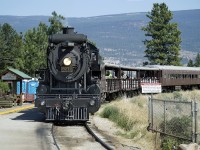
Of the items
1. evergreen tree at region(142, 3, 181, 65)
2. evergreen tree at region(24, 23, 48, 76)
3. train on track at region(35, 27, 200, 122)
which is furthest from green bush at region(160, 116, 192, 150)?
evergreen tree at region(142, 3, 181, 65)

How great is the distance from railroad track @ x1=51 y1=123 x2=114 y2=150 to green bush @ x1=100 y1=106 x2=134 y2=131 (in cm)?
167

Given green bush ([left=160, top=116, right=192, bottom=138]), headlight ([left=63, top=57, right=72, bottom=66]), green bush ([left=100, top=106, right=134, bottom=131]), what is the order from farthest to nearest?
headlight ([left=63, top=57, right=72, bottom=66]), green bush ([left=100, top=106, right=134, bottom=131]), green bush ([left=160, top=116, right=192, bottom=138])

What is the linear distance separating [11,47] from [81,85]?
35.8 meters

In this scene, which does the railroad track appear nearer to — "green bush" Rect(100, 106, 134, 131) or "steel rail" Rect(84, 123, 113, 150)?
"steel rail" Rect(84, 123, 113, 150)

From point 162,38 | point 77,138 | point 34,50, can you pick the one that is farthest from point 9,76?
point 162,38

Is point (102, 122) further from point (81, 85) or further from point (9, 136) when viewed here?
point (9, 136)

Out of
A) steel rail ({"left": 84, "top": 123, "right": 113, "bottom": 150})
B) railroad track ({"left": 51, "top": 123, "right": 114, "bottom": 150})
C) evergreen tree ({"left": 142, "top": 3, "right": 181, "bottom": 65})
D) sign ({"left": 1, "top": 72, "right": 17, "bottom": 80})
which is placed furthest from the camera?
evergreen tree ({"left": 142, "top": 3, "right": 181, "bottom": 65})

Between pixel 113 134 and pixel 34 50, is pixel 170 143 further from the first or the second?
pixel 34 50

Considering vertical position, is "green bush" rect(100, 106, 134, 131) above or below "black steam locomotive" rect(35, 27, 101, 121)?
below

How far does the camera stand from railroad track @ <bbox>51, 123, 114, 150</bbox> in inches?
490

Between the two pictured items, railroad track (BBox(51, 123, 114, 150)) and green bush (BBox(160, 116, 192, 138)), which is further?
green bush (BBox(160, 116, 192, 138))

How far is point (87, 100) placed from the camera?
17500 mm

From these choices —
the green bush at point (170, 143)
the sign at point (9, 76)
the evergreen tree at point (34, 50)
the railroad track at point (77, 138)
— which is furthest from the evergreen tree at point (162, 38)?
the green bush at point (170, 143)

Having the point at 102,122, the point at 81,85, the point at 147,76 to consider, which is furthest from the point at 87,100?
the point at 147,76
